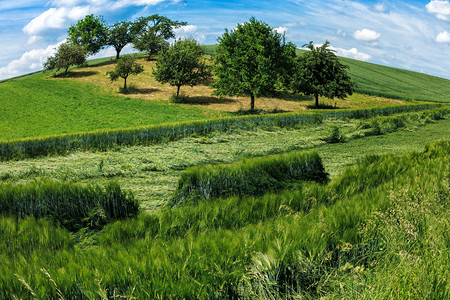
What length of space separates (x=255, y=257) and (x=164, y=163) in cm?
904

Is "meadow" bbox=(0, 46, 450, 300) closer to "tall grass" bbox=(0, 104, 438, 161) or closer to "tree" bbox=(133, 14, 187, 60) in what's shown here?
"tall grass" bbox=(0, 104, 438, 161)

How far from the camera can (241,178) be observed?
23.7 feet

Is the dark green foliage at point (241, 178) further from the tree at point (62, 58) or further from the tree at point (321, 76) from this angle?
the tree at point (62, 58)

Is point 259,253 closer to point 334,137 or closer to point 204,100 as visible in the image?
point 334,137

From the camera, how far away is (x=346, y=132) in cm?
1822

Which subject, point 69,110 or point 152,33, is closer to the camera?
point 69,110

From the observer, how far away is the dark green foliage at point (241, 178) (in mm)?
6871

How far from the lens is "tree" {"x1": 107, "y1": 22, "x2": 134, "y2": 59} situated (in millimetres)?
61759

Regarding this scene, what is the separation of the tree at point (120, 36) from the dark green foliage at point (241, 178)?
6317cm

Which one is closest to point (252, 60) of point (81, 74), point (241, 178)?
point (241, 178)

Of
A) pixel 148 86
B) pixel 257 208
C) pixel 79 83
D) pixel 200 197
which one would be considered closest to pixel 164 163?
pixel 200 197

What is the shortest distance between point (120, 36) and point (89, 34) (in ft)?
25.8

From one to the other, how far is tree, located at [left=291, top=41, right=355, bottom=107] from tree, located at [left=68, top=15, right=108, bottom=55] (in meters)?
46.0

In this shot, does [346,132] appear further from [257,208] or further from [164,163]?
[257,208]
